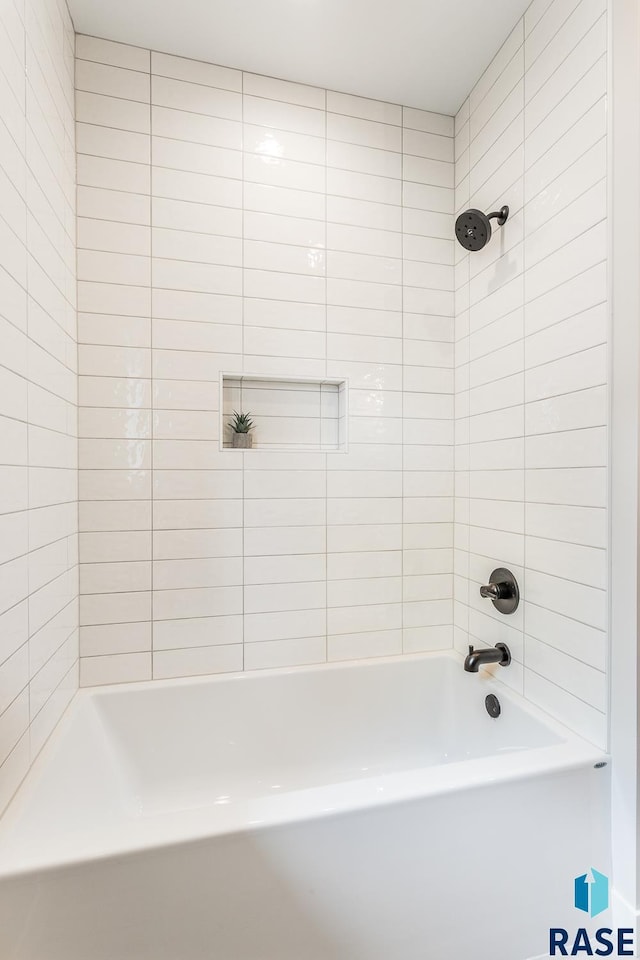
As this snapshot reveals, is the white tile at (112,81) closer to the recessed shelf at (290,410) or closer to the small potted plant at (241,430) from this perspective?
the recessed shelf at (290,410)

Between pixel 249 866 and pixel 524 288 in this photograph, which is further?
pixel 524 288

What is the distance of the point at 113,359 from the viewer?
5.62ft

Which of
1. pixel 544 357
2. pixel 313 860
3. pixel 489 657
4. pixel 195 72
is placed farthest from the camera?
pixel 195 72

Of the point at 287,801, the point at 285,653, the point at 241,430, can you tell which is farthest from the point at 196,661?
the point at 241,430

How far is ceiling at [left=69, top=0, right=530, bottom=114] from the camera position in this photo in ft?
5.11

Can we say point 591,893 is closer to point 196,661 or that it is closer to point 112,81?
point 196,661

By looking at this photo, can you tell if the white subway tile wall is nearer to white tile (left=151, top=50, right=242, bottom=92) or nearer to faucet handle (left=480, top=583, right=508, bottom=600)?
white tile (left=151, top=50, right=242, bottom=92)

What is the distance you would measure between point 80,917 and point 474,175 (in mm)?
2573

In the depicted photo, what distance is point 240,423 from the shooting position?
A: 6.15 feet

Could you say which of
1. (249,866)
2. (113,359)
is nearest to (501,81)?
(113,359)

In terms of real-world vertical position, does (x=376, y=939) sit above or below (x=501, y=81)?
below

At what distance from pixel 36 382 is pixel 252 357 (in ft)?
2.57

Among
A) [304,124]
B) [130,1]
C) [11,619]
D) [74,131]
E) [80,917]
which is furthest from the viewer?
[304,124]

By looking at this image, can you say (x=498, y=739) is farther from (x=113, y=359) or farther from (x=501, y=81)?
(x=501, y=81)
